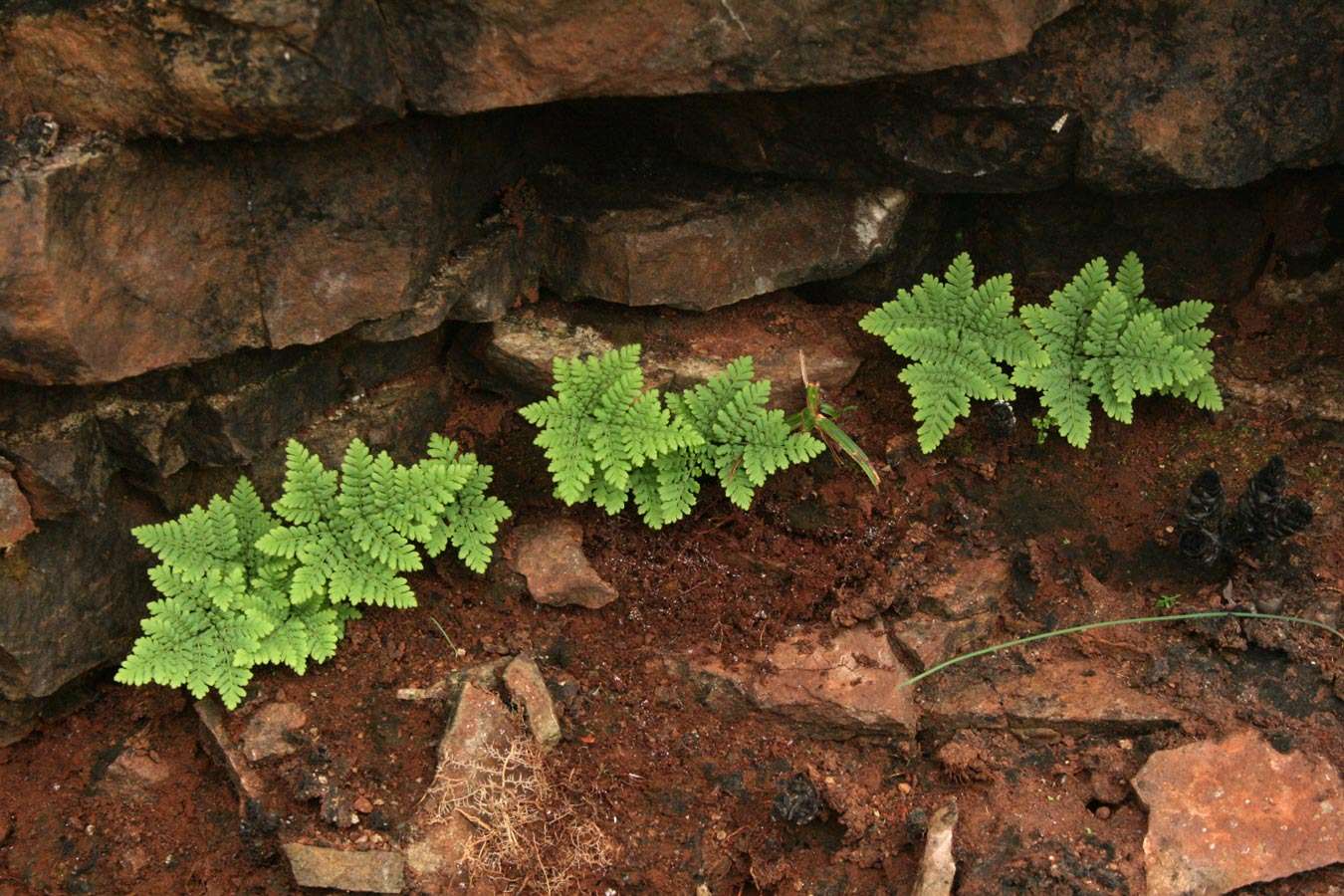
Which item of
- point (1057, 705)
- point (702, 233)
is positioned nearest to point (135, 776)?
point (702, 233)

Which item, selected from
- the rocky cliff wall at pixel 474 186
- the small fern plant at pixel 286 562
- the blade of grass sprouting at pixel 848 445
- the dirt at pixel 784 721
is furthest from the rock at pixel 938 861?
the rocky cliff wall at pixel 474 186

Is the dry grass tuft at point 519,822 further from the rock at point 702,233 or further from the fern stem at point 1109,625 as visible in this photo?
the rock at point 702,233

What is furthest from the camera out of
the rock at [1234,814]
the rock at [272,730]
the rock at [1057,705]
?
the rock at [272,730]

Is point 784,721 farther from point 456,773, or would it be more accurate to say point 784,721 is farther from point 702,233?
point 702,233

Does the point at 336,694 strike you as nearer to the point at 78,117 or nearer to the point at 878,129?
the point at 78,117

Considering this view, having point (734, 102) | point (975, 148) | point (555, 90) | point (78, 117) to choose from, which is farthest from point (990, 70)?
point (78, 117)

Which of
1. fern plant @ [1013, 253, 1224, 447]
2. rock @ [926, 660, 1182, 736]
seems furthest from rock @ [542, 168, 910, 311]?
rock @ [926, 660, 1182, 736]
